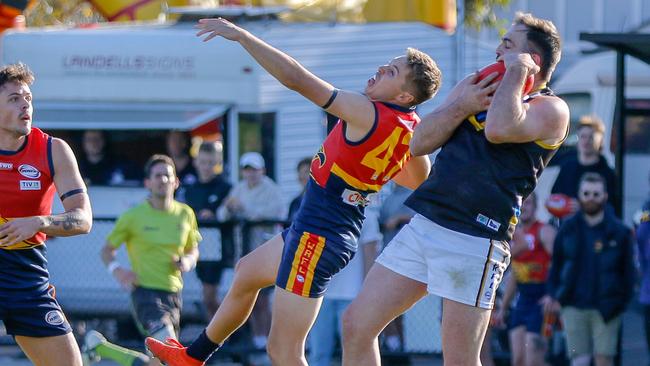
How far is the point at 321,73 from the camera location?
14.1 meters

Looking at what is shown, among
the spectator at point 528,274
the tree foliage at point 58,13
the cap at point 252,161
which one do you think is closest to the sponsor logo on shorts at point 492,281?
the spectator at point 528,274

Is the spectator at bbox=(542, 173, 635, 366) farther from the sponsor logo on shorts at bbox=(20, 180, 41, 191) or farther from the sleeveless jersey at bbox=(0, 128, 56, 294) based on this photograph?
the sponsor logo on shorts at bbox=(20, 180, 41, 191)

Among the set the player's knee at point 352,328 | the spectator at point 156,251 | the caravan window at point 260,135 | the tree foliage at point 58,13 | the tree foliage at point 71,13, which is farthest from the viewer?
the tree foliage at point 58,13

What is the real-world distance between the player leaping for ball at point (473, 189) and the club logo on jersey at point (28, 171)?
6.44ft

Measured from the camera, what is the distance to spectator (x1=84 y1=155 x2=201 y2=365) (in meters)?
10.4

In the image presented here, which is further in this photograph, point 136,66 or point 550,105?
point 136,66

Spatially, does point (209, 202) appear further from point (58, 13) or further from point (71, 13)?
point (58, 13)

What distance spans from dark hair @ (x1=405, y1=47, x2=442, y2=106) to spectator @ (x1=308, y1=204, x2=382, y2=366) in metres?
4.19

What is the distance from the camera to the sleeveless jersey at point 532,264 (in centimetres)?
1091

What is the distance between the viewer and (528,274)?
10.9m

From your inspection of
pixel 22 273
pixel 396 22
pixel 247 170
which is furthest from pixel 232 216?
pixel 22 273

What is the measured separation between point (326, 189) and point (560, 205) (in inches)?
188

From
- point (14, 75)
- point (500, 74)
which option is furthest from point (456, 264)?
point (14, 75)

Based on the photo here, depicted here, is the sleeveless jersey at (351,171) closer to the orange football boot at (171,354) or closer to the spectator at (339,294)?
the orange football boot at (171,354)
